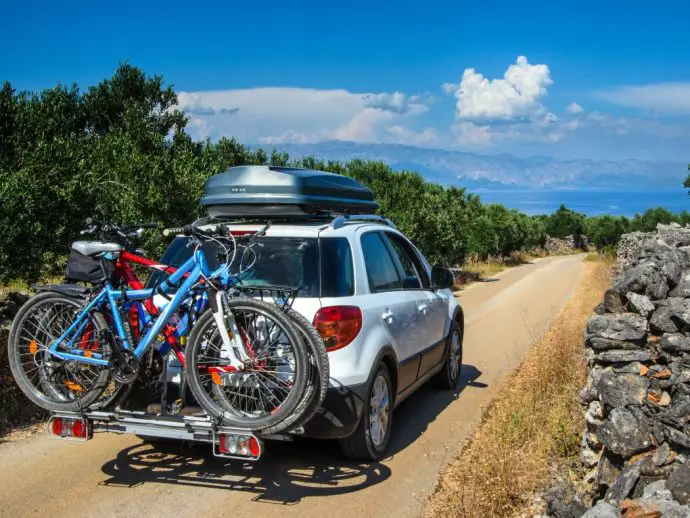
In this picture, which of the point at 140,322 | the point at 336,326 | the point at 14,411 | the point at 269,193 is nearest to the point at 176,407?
the point at 140,322

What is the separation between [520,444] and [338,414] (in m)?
1.89

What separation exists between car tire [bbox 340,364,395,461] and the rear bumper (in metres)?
0.15

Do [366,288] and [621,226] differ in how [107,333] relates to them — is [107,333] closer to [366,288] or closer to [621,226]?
[366,288]

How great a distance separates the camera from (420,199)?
1019 inches

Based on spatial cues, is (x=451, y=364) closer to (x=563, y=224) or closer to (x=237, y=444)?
(x=237, y=444)

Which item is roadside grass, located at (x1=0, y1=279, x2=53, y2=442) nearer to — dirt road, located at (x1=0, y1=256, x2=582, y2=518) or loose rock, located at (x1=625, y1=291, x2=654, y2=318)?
dirt road, located at (x1=0, y1=256, x2=582, y2=518)

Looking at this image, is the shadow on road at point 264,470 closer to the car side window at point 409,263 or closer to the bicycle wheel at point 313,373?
the bicycle wheel at point 313,373

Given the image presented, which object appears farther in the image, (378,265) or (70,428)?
(378,265)

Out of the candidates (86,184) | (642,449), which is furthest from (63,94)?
(642,449)

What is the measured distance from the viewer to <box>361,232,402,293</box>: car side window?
6305mm

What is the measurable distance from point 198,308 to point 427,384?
454cm

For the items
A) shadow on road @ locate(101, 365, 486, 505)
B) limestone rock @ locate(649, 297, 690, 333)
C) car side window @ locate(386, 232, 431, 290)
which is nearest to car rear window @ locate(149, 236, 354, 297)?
shadow on road @ locate(101, 365, 486, 505)

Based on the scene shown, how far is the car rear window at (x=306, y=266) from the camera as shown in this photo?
560 cm

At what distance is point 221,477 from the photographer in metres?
5.66
